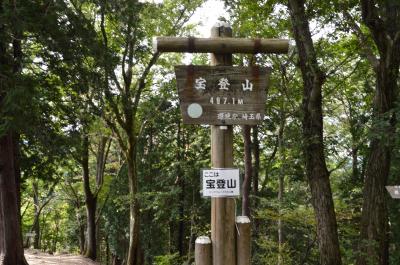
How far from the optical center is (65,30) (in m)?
8.52

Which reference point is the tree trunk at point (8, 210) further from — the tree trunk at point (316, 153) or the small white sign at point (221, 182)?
the small white sign at point (221, 182)

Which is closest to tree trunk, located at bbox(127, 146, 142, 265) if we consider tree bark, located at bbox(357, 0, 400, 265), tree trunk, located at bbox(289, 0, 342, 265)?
tree trunk, located at bbox(289, 0, 342, 265)

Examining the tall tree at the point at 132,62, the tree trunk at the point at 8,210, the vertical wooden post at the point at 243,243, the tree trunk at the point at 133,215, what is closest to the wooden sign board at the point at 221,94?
the vertical wooden post at the point at 243,243

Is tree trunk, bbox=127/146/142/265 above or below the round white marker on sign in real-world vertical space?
below

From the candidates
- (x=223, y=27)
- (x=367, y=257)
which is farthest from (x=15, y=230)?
(x=223, y=27)

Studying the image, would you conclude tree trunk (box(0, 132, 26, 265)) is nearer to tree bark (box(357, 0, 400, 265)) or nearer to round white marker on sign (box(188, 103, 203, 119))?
round white marker on sign (box(188, 103, 203, 119))

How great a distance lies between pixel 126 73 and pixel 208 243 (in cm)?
1133

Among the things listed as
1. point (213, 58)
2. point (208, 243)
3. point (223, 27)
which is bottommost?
point (208, 243)

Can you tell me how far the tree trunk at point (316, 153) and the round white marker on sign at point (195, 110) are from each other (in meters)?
3.91

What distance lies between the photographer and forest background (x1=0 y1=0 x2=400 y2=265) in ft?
23.0

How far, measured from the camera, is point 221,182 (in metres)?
3.38

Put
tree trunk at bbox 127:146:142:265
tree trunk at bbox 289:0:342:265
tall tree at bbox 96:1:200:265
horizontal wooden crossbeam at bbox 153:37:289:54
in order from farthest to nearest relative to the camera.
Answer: tree trunk at bbox 127:146:142:265 < tall tree at bbox 96:1:200:265 < tree trunk at bbox 289:0:342:265 < horizontal wooden crossbeam at bbox 153:37:289:54

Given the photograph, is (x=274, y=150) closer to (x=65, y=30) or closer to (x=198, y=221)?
(x=198, y=221)

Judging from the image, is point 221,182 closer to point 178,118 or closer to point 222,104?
point 222,104
